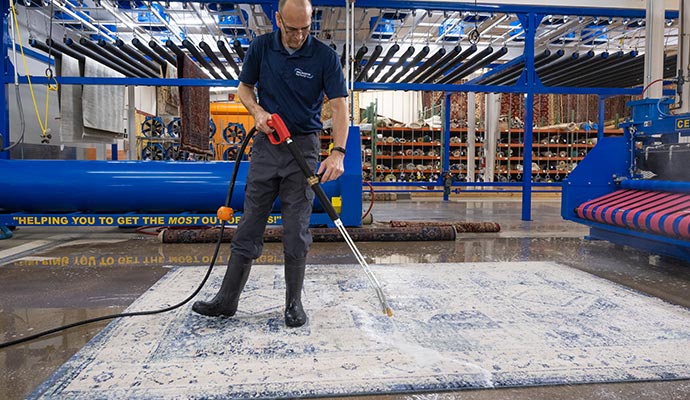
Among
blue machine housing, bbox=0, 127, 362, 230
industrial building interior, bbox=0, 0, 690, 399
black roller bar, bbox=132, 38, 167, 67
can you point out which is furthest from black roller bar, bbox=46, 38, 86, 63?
blue machine housing, bbox=0, 127, 362, 230

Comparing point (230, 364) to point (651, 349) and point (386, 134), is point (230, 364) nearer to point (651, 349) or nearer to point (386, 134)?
point (651, 349)

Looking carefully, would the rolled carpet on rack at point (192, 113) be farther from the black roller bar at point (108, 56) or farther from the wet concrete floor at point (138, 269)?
the wet concrete floor at point (138, 269)

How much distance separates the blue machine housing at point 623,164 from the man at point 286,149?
2887mm

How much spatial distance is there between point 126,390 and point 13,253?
323 centimetres

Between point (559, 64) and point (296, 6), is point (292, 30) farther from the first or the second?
point (559, 64)

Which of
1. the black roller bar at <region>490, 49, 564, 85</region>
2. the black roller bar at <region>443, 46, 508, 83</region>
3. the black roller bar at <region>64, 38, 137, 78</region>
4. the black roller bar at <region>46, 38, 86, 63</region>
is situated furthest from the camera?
the black roller bar at <region>490, 49, 564, 85</region>

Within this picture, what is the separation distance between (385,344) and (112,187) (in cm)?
358

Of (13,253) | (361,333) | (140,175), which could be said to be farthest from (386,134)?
(361,333)

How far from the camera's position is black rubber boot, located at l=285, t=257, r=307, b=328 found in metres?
2.11

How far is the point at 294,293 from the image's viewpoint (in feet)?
7.17

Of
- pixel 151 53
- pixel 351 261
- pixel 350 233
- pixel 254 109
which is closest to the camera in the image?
pixel 254 109

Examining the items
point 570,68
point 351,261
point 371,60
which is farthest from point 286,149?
point 570,68

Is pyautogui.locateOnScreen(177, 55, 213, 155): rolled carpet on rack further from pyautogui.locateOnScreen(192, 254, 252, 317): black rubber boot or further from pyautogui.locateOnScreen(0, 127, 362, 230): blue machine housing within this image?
pyautogui.locateOnScreen(192, 254, 252, 317): black rubber boot

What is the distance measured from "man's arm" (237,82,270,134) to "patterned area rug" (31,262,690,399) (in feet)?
2.96
